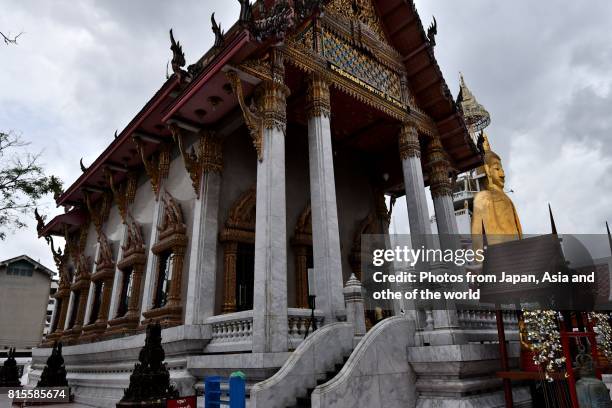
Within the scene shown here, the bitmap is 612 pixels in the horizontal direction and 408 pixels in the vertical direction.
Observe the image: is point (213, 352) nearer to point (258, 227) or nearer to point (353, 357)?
point (258, 227)

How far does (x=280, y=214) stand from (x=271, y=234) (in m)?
0.50

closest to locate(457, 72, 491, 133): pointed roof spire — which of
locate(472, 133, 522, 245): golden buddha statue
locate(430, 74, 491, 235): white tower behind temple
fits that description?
locate(430, 74, 491, 235): white tower behind temple

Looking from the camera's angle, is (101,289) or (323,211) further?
(101,289)

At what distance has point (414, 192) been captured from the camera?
1233cm

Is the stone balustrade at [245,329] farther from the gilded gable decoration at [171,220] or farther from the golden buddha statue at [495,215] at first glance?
the golden buddha statue at [495,215]

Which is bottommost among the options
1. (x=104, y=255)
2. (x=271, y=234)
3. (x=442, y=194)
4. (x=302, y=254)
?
(x=271, y=234)

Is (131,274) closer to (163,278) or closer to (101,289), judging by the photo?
(163,278)

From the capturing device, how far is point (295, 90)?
1197 centimetres

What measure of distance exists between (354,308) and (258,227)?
247 centimetres

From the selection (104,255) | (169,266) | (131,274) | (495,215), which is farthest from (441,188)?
(104,255)

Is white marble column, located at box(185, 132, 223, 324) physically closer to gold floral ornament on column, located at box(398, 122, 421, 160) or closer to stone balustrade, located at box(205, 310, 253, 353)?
stone balustrade, located at box(205, 310, 253, 353)

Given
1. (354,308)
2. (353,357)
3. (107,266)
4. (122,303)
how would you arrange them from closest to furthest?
(353,357) < (354,308) < (122,303) < (107,266)

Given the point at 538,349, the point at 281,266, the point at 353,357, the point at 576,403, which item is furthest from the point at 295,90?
the point at 576,403

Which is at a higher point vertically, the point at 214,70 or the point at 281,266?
the point at 214,70
